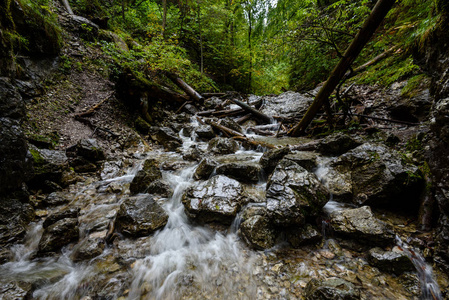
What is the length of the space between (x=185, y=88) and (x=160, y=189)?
856 cm

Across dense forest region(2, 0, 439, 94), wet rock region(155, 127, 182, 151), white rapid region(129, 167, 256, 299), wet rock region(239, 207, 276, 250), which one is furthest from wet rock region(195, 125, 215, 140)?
wet rock region(239, 207, 276, 250)

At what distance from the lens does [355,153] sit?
383 centimetres

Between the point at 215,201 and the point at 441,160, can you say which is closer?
the point at 441,160

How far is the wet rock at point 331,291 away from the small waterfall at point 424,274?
2.49ft

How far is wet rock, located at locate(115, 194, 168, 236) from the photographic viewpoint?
10.1 feet

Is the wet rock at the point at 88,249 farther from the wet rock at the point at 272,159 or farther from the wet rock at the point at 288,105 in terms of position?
the wet rock at the point at 288,105

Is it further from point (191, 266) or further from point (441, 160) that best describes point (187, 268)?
point (441, 160)

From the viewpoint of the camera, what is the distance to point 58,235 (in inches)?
108

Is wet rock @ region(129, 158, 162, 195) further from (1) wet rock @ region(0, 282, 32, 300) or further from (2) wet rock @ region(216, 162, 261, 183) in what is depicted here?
(1) wet rock @ region(0, 282, 32, 300)

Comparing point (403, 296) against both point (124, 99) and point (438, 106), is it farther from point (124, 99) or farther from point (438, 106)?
point (124, 99)

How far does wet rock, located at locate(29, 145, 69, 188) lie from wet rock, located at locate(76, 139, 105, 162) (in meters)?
0.65

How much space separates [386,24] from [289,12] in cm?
783

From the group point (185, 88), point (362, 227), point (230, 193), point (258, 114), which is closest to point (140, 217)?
point (230, 193)

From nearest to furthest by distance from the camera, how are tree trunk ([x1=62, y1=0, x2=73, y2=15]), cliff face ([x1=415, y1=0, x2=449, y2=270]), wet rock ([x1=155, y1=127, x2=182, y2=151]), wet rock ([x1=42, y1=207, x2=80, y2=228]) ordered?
cliff face ([x1=415, y1=0, x2=449, y2=270]) < wet rock ([x1=42, y1=207, x2=80, y2=228]) < wet rock ([x1=155, y1=127, x2=182, y2=151]) < tree trunk ([x1=62, y1=0, x2=73, y2=15])
